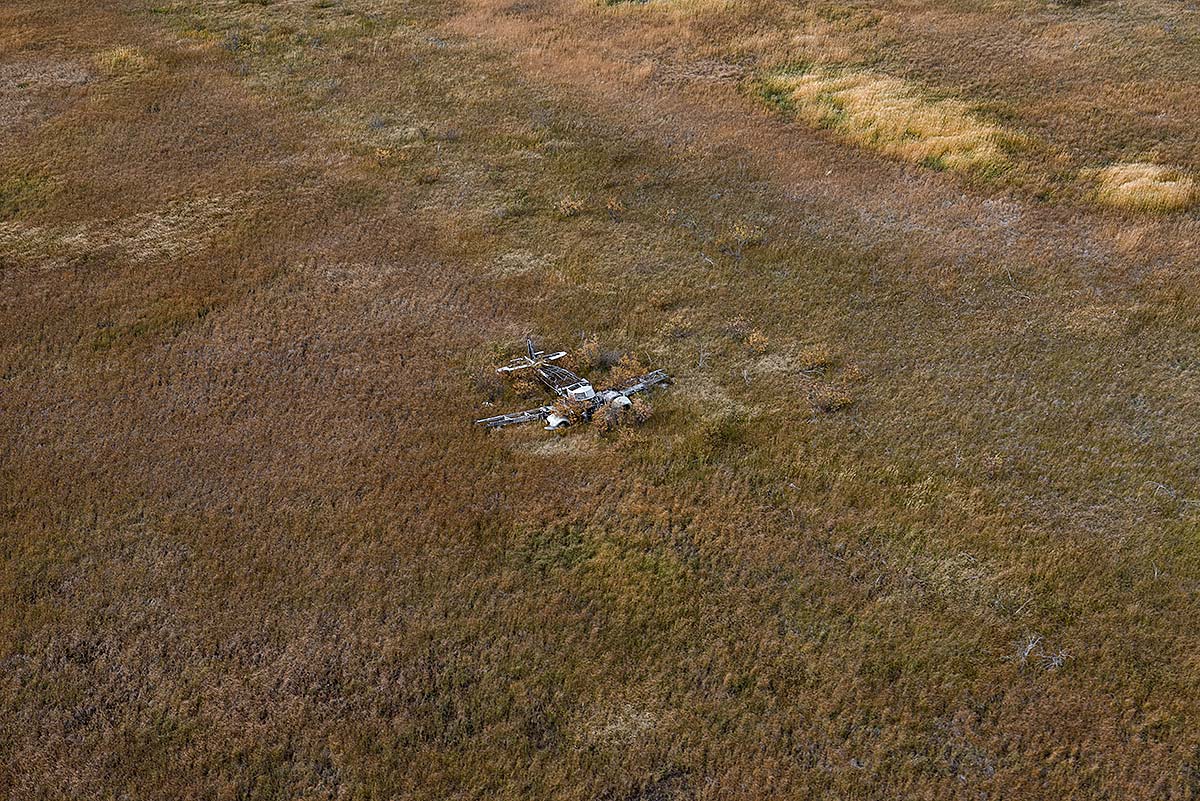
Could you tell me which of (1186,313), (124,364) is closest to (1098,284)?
(1186,313)

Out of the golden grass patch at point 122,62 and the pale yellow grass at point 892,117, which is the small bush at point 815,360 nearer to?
the pale yellow grass at point 892,117

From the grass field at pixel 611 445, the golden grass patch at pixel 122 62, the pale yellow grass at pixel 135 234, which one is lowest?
the grass field at pixel 611 445

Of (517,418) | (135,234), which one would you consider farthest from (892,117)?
(135,234)

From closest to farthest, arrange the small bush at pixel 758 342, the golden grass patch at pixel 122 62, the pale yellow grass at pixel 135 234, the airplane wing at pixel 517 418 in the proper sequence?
the airplane wing at pixel 517 418 < the small bush at pixel 758 342 < the pale yellow grass at pixel 135 234 < the golden grass patch at pixel 122 62

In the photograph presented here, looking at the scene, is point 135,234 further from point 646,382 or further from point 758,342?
point 758,342

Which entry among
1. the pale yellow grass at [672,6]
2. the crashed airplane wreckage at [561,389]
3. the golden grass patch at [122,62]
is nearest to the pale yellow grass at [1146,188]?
the crashed airplane wreckage at [561,389]

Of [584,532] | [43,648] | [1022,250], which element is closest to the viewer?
[43,648]

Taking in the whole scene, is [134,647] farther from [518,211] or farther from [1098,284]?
[1098,284]
